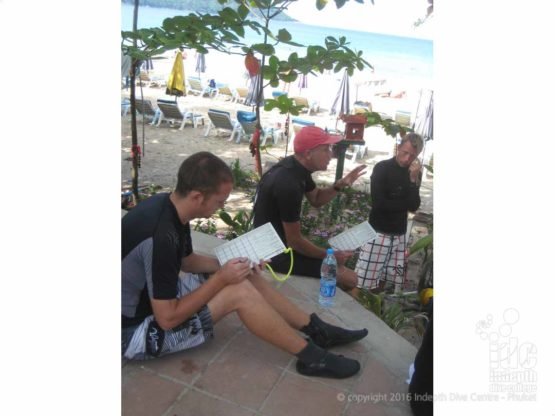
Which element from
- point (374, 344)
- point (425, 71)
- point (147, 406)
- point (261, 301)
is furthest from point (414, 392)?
point (425, 71)

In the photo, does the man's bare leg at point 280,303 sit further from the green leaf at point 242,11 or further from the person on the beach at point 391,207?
the green leaf at point 242,11

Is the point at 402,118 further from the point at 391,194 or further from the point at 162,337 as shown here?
the point at 162,337

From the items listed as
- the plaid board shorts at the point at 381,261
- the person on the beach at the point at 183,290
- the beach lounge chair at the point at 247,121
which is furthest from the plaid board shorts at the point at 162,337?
the beach lounge chair at the point at 247,121

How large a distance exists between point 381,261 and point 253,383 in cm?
185

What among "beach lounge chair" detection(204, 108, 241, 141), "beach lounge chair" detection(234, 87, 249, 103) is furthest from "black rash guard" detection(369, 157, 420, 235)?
"beach lounge chair" detection(234, 87, 249, 103)

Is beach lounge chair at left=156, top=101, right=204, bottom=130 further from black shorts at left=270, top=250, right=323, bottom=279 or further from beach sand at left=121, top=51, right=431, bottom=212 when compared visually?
black shorts at left=270, top=250, right=323, bottom=279

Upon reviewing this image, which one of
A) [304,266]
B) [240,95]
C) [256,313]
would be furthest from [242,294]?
[240,95]

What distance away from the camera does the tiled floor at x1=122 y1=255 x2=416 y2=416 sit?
6.79 feet

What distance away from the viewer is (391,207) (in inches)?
141

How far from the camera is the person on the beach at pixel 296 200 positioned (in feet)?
9.62

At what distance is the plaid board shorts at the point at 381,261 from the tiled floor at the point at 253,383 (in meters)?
1.14
